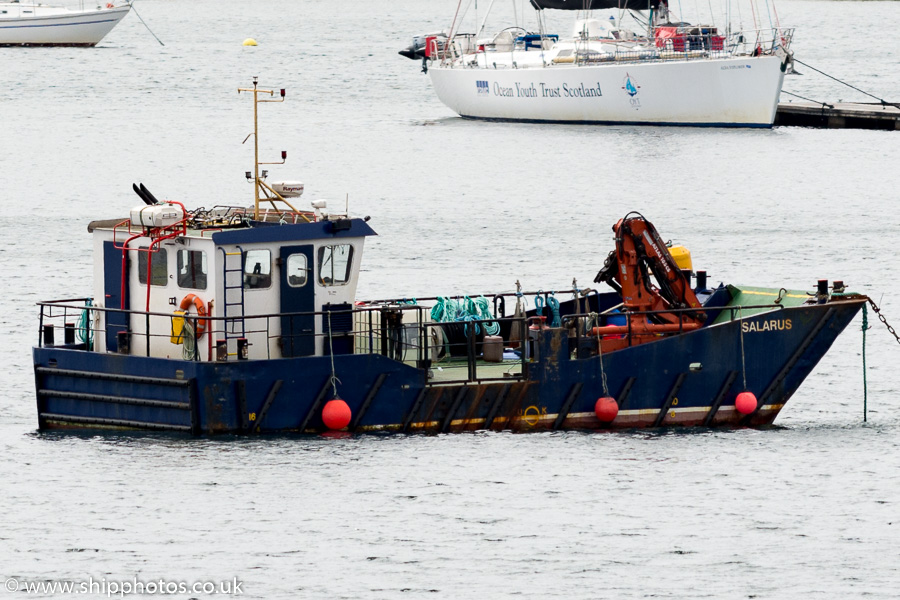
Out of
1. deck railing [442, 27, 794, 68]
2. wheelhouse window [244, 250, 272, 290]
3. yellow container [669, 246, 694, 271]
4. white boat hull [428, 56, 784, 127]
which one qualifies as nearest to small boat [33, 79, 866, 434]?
wheelhouse window [244, 250, 272, 290]

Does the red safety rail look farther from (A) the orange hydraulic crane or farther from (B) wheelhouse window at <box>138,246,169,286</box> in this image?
(A) the orange hydraulic crane

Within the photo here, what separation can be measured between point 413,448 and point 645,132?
58617mm

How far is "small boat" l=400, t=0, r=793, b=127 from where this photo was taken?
263 feet

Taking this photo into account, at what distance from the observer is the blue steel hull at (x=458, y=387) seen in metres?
25.1

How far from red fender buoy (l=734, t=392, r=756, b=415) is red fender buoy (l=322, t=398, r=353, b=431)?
667cm

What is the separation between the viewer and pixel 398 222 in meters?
57.5

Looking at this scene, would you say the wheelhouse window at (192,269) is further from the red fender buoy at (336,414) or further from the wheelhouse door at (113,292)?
the red fender buoy at (336,414)

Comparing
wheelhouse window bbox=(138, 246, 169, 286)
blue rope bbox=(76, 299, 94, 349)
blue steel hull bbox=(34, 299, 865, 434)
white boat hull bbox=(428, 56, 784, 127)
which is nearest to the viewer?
blue steel hull bbox=(34, 299, 865, 434)

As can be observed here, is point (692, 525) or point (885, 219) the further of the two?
point (885, 219)

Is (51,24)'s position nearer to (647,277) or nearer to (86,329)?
(86,329)

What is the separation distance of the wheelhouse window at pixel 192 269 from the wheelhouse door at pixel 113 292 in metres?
1.14

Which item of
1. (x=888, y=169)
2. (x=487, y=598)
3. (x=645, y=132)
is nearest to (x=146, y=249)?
(x=487, y=598)

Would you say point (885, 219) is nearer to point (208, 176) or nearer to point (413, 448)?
point (208, 176)

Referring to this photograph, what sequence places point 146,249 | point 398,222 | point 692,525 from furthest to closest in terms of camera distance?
1. point 398,222
2. point 146,249
3. point 692,525
